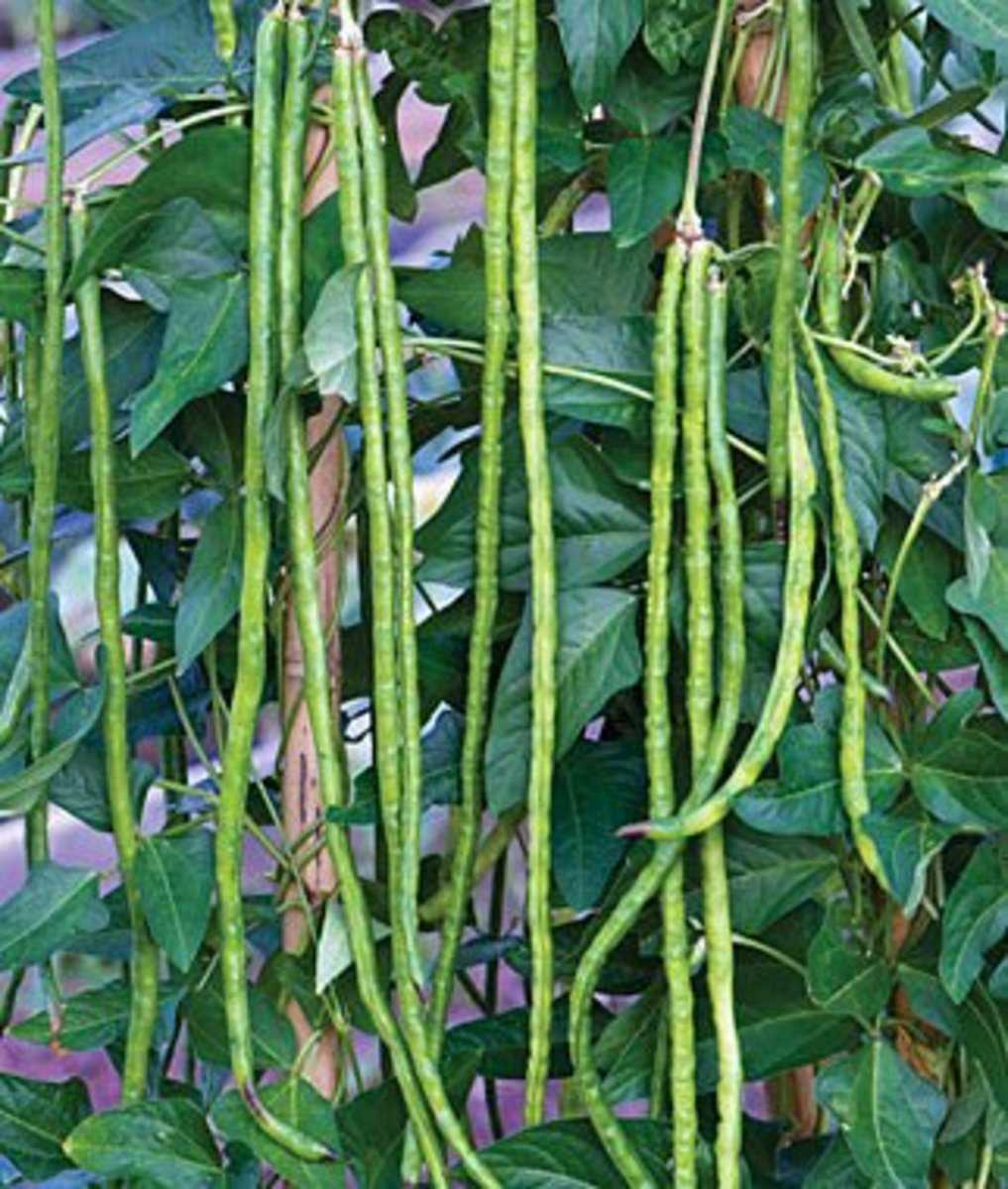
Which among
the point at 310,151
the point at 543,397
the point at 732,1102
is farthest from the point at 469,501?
the point at 732,1102

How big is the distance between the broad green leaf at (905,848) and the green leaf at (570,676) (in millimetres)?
122

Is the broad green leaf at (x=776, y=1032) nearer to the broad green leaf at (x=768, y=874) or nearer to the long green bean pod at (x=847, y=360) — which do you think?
the broad green leaf at (x=768, y=874)

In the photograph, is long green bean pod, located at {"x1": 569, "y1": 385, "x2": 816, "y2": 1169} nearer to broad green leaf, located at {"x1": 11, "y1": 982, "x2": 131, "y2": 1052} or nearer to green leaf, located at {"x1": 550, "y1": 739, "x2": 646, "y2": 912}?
green leaf, located at {"x1": 550, "y1": 739, "x2": 646, "y2": 912}

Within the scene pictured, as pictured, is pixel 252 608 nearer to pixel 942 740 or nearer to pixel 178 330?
pixel 178 330

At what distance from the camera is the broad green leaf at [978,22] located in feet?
2.89

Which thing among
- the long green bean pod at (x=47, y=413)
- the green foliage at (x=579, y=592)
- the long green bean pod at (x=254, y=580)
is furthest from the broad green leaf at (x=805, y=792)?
the long green bean pod at (x=47, y=413)

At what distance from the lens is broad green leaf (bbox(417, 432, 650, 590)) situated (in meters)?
0.98

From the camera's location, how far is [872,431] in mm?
956

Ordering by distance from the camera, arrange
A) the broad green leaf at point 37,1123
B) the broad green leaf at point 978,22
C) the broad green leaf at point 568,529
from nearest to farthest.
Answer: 1. the broad green leaf at point 978,22
2. the broad green leaf at point 568,529
3. the broad green leaf at point 37,1123

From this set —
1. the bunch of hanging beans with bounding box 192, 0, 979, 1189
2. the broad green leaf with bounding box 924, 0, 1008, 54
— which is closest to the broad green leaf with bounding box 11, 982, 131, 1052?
the bunch of hanging beans with bounding box 192, 0, 979, 1189

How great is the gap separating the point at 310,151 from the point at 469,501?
6.7 inches

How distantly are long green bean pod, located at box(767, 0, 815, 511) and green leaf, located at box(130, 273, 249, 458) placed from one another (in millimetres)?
226

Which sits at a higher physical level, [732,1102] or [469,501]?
[469,501]

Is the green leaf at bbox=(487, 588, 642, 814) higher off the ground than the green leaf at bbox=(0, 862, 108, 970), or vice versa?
the green leaf at bbox=(487, 588, 642, 814)
